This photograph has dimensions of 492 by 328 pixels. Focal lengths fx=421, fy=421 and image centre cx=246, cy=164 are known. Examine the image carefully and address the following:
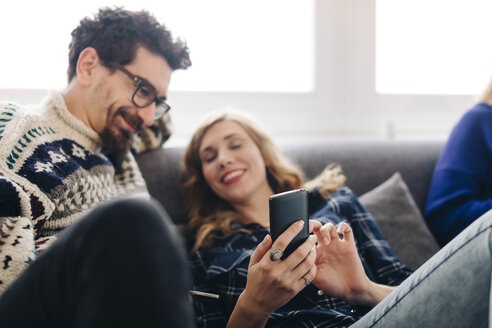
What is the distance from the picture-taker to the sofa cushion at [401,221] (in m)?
1.42

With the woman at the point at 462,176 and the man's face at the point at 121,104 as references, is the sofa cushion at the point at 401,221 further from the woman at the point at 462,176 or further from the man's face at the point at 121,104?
the man's face at the point at 121,104

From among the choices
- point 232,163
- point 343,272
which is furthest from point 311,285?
point 232,163

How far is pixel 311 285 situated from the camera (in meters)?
1.04

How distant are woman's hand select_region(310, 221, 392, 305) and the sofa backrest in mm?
595

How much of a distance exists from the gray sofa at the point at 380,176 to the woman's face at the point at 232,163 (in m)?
0.15

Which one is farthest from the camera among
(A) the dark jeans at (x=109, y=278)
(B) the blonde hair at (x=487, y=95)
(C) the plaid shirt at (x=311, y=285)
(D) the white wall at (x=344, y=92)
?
(D) the white wall at (x=344, y=92)

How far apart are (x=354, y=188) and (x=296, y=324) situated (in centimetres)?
74

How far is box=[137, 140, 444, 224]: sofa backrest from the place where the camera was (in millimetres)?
1455

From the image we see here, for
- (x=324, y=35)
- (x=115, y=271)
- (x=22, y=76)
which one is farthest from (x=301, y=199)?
(x=324, y=35)

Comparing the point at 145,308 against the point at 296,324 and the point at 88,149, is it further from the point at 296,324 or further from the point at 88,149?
the point at 88,149

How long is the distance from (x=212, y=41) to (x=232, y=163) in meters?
0.87

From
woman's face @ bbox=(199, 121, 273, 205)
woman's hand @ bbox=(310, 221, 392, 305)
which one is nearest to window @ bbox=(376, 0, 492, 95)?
woman's face @ bbox=(199, 121, 273, 205)

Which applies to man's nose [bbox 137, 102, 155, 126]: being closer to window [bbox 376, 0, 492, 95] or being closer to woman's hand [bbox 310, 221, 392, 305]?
woman's hand [bbox 310, 221, 392, 305]

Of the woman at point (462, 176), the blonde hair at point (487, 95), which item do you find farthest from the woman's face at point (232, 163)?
the blonde hair at point (487, 95)
